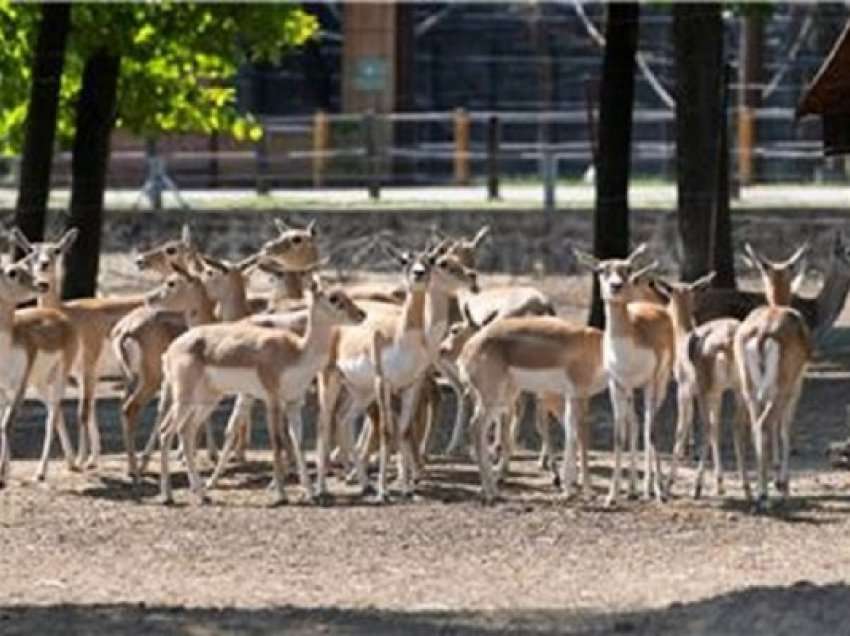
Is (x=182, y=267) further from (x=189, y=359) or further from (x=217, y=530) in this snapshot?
(x=217, y=530)

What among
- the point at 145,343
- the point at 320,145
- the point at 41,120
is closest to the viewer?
the point at 145,343

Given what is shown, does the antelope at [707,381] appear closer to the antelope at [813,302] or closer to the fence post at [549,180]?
the antelope at [813,302]

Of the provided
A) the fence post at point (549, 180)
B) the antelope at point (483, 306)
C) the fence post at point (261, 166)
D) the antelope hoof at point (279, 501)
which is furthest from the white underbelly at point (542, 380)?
the fence post at point (261, 166)

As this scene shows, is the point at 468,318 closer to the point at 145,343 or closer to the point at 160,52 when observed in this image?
the point at 145,343

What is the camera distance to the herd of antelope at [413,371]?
15992 mm

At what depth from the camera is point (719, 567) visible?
13828mm

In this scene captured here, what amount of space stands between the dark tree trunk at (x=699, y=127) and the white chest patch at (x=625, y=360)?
725 cm

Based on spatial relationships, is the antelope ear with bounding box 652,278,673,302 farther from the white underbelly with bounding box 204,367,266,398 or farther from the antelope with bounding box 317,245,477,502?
the white underbelly with bounding box 204,367,266,398

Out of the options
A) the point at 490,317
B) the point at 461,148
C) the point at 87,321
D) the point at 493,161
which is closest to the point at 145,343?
the point at 87,321

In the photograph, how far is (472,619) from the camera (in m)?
11.7

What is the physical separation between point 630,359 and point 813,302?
226 inches

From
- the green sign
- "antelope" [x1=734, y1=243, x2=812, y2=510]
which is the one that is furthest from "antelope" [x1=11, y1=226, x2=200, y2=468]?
the green sign

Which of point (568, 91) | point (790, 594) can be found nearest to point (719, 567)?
point (790, 594)

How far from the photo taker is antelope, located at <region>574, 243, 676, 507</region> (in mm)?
15961
